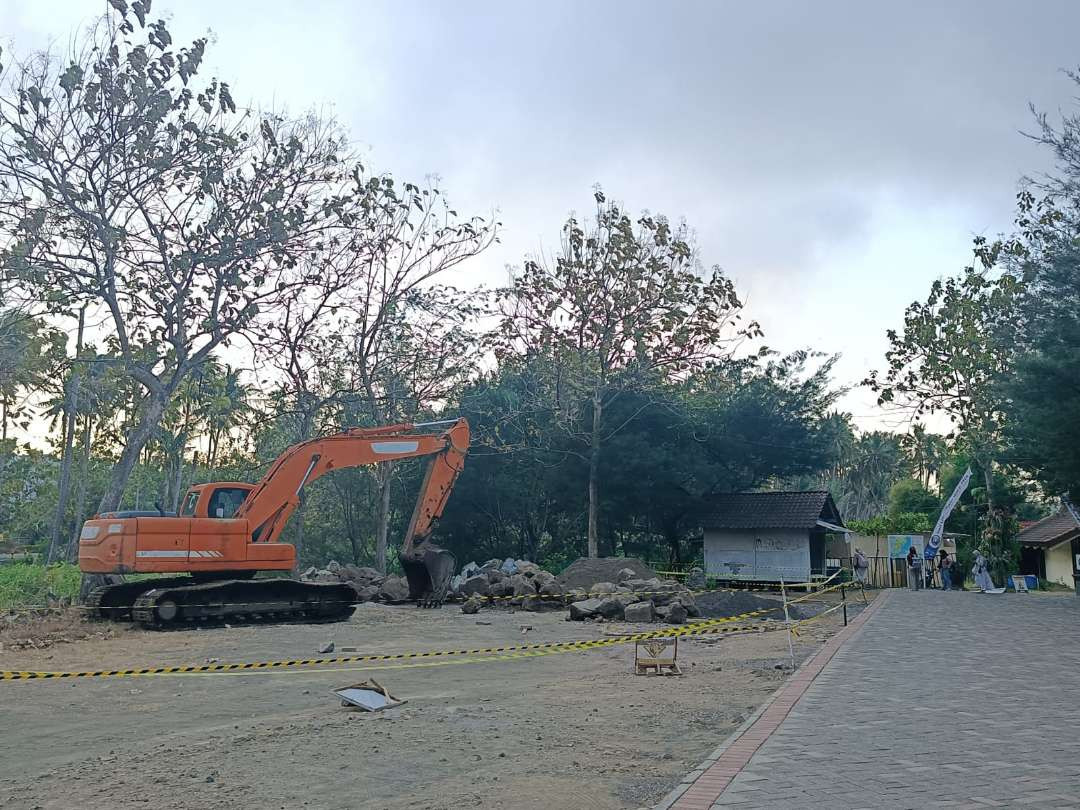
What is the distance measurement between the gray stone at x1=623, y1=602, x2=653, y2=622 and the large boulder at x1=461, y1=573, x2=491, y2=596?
6441 millimetres

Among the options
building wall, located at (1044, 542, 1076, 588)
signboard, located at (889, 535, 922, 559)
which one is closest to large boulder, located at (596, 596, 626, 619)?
signboard, located at (889, 535, 922, 559)

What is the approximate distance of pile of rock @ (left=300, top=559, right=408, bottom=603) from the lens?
2512cm

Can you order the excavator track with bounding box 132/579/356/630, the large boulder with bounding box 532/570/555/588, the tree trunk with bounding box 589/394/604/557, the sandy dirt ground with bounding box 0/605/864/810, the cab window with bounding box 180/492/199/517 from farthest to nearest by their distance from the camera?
1. the tree trunk with bounding box 589/394/604/557
2. the large boulder with bounding box 532/570/555/588
3. the cab window with bounding box 180/492/199/517
4. the excavator track with bounding box 132/579/356/630
5. the sandy dirt ground with bounding box 0/605/864/810

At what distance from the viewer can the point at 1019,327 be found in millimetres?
24688

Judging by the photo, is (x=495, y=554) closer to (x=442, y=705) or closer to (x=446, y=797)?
(x=442, y=705)

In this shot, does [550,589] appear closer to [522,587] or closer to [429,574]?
[522,587]

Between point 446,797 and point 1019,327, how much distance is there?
23077 mm

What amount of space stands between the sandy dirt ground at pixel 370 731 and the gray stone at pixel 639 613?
485 cm

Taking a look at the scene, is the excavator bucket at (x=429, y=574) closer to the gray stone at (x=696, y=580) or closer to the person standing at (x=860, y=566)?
the gray stone at (x=696, y=580)

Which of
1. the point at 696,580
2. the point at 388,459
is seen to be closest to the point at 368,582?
the point at 388,459

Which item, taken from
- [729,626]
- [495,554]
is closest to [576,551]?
[495,554]

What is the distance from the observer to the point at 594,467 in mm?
38062

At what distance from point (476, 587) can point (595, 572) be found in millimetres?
5470

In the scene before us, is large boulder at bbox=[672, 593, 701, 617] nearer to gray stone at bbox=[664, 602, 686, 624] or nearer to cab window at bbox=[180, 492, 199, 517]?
gray stone at bbox=[664, 602, 686, 624]
